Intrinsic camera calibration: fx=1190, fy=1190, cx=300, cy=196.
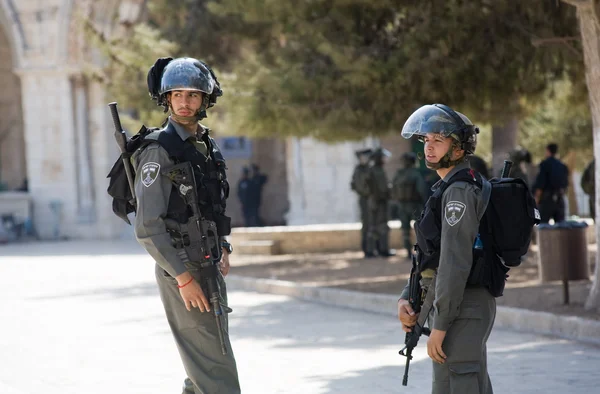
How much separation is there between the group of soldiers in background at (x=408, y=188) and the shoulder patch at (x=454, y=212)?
1115 cm

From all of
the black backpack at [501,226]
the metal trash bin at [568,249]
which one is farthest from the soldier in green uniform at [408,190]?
the black backpack at [501,226]

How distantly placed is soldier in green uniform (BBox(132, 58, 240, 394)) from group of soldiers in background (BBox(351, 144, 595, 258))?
1064 cm

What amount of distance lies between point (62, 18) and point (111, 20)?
4.01 ft

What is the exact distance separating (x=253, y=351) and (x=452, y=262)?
500 centimetres

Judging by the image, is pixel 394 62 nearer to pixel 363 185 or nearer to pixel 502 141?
pixel 502 141

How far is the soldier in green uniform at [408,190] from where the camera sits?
17.4 metres

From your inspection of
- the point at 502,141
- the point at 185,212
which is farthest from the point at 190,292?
the point at 502,141

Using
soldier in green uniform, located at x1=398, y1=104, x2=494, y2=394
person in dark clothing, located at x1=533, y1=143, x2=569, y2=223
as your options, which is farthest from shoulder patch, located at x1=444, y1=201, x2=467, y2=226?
person in dark clothing, located at x1=533, y1=143, x2=569, y2=223

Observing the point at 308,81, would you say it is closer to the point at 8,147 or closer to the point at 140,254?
the point at 140,254

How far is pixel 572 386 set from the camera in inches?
281

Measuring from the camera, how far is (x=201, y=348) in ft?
16.8

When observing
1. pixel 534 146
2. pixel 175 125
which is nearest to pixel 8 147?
pixel 534 146

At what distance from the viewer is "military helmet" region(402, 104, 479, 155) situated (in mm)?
4699

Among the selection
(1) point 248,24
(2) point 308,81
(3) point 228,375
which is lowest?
(3) point 228,375
